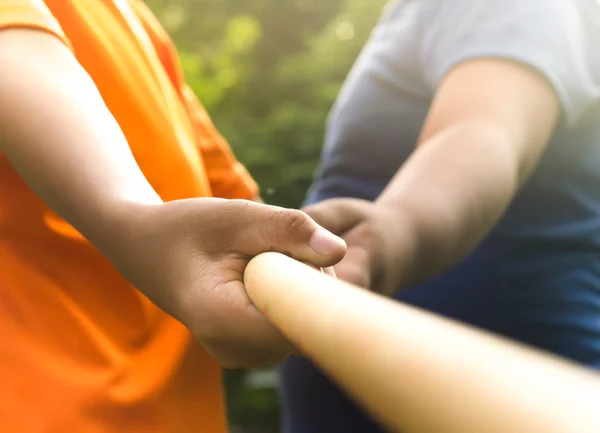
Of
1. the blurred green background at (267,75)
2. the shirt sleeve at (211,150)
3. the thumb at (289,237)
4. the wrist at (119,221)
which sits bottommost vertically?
the blurred green background at (267,75)

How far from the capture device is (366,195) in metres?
0.39

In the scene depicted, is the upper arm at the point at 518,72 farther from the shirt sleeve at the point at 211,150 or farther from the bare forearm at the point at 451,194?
the shirt sleeve at the point at 211,150

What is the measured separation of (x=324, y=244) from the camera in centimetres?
18

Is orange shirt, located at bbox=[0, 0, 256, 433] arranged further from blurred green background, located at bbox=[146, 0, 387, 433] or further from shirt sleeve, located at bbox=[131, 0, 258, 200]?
blurred green background, located at bbox=[146, 0, 387, 433]

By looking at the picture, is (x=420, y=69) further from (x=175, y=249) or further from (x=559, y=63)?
(x=175, y=249)

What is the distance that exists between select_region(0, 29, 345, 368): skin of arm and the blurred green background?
644 mm

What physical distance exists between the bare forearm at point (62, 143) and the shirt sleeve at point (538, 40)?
167mm

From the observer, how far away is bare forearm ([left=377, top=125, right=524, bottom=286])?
0.27 meters

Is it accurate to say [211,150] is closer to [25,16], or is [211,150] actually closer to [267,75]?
[25,16]

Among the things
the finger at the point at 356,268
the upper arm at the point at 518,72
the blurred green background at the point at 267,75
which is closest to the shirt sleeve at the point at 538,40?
the upper arm at the point at 518,72

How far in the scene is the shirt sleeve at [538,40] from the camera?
0.93ft

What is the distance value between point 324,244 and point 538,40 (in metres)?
0.17

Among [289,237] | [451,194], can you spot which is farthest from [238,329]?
[451,194]

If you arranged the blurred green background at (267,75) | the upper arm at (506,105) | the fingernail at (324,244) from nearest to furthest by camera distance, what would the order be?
the fingernail at (324,244) → the upper arm at (506,105) → the blurred green background at (267,75)
